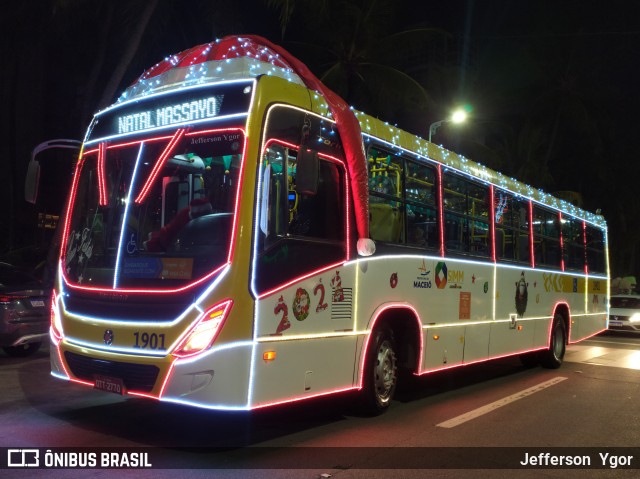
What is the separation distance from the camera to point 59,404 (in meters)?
7.20

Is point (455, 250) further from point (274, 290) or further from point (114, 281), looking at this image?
point (114, 281)

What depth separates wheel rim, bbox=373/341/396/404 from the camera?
697 cm

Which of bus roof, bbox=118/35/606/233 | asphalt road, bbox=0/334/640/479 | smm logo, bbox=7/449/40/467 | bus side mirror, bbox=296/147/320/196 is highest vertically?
bus roof, bbox=118/35/606/233

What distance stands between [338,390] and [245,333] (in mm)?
1538

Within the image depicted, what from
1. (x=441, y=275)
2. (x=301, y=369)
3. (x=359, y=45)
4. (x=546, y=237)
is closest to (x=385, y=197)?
(x=441, y=275)

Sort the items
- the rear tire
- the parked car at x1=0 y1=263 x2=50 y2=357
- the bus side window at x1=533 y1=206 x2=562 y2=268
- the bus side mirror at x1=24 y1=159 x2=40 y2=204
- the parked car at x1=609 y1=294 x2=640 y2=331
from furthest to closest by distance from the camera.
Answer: the parked car at x1=609 y1=294 x2=640 y2=331 → the bus side window at x1=533 y1=206 x2=562 y2=268 → the rear tire → the parked car at x1=0 y1=263 x2=50 y2=357 → the bus side mirror at x1=24 y1=159 x2=40 y2=204

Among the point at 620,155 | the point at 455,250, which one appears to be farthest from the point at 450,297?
the point at 620,155

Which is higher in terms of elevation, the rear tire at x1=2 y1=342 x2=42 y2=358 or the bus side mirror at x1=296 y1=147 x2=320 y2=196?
the bus side mirror at x1=296 y1=147 x2=320 y2=196

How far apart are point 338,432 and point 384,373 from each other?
99cm

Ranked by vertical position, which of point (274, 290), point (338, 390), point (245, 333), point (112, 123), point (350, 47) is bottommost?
point (338, 390)

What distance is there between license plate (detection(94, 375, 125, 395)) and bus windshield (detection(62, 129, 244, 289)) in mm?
823

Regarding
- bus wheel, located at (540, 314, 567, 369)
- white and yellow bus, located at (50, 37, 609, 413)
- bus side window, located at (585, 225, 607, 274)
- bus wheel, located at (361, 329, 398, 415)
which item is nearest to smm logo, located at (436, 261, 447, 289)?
white and yellow bus, located at (50, 37, 609, 413)

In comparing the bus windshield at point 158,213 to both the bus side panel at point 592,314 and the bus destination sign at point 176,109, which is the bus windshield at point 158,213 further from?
the bus side panel at point 592,314

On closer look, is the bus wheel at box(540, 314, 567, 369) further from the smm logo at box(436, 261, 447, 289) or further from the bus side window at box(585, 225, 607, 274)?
the smm logo at box(436, 261, 447, 289)
